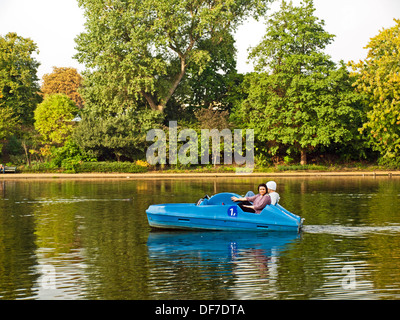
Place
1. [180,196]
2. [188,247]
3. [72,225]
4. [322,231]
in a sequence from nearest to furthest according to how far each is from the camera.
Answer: [188,247] → [322,231] → [72,225] → [180,196]

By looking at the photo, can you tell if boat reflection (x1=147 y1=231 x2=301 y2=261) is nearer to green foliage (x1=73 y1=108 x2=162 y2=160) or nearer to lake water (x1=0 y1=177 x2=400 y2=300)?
lake water (x1=0 y1=177 x2=400 y2=300)

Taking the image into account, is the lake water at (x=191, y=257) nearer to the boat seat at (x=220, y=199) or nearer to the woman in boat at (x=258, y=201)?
the woman in boat at (x=258, y=201)

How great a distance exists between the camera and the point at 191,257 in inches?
518

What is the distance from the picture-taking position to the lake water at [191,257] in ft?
33.2

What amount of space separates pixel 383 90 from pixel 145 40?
18888 mm

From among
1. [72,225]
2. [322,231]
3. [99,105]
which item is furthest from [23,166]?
[322,231]

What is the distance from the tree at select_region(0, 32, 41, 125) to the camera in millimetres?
58406

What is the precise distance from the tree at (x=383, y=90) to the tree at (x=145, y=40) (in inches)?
424

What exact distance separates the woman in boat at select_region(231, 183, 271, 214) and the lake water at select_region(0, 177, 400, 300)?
758 mm

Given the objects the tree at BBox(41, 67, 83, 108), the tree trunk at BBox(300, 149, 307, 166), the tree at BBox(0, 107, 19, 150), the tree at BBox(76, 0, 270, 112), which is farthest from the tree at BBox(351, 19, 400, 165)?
the tree at BBox(41, 67, 83, 108)

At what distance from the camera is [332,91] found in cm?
4806

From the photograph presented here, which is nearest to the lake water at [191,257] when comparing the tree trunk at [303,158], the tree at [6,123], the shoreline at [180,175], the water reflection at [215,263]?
the water reflection at [215,263]
